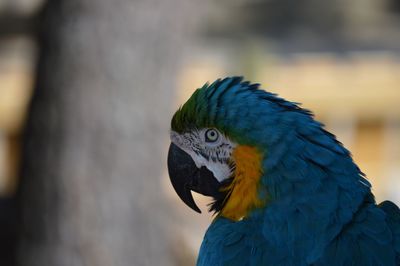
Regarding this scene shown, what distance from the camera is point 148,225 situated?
3.46m

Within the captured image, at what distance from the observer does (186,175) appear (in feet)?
6.00

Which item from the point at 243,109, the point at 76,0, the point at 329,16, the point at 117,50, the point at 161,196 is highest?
the point at 329,16

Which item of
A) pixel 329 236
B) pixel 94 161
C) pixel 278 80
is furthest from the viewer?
pixel 278 80

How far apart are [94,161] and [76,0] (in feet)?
2.50

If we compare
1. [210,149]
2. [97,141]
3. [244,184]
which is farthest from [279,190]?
[97,141]

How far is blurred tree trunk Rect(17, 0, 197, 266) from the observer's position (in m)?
3.31

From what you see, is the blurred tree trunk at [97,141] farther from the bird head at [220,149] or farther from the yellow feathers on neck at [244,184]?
the yellow feathers on neck at [244,184]

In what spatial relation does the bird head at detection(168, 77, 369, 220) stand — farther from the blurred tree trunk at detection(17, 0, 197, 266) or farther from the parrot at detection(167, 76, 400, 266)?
the blurred tree trunk at detection(17, 0, 197, 266)

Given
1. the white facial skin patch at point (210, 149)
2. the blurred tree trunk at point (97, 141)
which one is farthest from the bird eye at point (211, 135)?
the blurred tree trunk at point (97, 141)

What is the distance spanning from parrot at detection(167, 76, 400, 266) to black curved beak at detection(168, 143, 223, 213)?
3cm

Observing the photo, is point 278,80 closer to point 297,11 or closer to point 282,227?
point 297,11

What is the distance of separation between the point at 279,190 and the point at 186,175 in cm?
30

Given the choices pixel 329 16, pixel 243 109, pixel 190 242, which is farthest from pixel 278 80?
pixel 243 109

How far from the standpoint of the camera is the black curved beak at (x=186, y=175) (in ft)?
5.91
